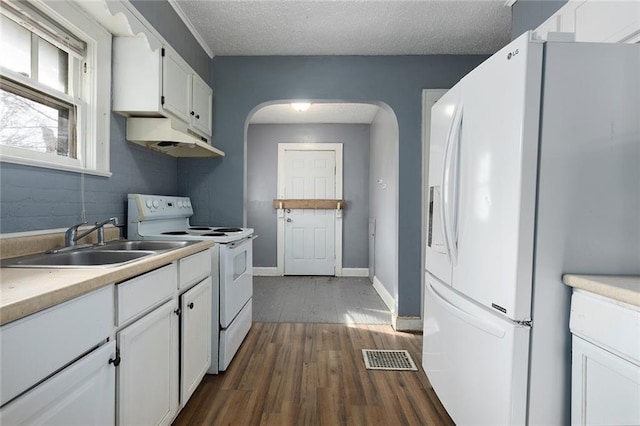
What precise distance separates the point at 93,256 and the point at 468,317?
5.74 ft

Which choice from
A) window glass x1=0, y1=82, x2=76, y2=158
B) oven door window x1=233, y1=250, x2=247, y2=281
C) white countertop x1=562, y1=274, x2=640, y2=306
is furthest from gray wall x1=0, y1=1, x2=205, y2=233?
white countertop x1=562, y1=274, x2=640, y2=306

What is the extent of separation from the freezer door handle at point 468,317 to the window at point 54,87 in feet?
6.41

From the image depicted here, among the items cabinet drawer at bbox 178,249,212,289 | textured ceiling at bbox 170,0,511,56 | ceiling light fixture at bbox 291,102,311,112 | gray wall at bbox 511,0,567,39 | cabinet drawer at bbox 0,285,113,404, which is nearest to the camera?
cabinet drawer at bbox 0,285,113,404

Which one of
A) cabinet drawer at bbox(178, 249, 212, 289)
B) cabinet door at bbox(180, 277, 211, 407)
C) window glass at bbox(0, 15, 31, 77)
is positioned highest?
window glass at bbox(0, 15, 31, 77)

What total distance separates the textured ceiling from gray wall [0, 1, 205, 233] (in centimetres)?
22

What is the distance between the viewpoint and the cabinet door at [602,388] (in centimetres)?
88

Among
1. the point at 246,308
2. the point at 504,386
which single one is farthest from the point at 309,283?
the point at 504,386

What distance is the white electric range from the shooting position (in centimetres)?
201

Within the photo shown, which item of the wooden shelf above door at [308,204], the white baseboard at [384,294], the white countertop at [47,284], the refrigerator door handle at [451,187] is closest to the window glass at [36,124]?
the white countertop at [47,284]

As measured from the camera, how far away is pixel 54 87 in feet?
4.98

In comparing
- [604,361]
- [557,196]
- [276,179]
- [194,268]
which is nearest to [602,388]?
[604,361]

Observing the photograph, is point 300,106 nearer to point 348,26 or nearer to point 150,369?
point 348,26

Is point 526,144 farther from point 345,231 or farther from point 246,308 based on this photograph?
point 345,231

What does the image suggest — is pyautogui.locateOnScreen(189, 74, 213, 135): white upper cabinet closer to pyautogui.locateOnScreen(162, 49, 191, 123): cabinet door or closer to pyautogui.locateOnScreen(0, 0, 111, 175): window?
pyautogui.locateOnScreen(162, 49, 191, 123): cabinet door
